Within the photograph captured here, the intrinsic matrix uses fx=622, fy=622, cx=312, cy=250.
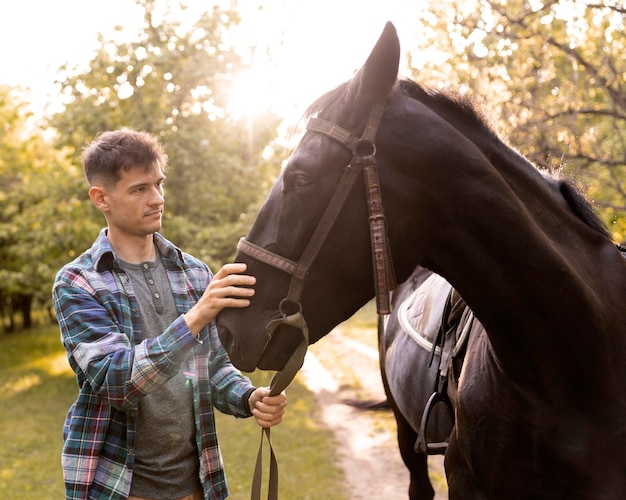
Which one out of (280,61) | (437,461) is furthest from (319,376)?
(280,61)

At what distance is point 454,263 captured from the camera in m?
2.00

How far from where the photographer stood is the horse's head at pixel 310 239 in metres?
1.94

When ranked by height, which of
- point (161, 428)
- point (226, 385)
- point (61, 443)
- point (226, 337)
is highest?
point (226, 337)

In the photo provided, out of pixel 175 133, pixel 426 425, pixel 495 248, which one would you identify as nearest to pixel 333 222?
pixel 495 248

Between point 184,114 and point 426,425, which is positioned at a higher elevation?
point 184,114

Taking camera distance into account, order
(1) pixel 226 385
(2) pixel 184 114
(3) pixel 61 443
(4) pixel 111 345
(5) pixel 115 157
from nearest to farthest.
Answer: (4) pixel 111 345, (5) pixel 115 157, (1) pixel 226 385, (3) pixel 61 443, (2) pixel 184 114

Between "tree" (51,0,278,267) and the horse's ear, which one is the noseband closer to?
the horse's ear

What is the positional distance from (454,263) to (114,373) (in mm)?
1213

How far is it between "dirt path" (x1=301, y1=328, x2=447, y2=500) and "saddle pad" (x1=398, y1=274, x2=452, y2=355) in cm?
184

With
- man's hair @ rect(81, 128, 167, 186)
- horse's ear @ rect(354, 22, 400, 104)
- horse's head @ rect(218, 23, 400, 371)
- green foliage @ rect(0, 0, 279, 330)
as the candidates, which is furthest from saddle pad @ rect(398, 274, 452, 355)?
green foliage @ rect(0, 0, 279, 330)

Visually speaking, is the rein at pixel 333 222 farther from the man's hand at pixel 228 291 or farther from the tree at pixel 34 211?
A: the tree at pixel 34 211

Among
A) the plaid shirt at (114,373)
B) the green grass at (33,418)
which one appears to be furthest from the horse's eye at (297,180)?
the green grass at (33,418)

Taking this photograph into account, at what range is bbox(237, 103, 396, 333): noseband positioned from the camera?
1.91 metres

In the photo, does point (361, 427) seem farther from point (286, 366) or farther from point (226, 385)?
point (286, 366)
